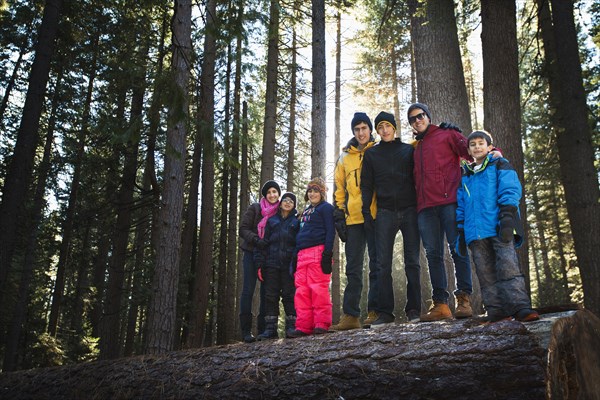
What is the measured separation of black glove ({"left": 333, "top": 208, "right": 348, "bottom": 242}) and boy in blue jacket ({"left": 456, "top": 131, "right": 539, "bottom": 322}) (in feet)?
5.28

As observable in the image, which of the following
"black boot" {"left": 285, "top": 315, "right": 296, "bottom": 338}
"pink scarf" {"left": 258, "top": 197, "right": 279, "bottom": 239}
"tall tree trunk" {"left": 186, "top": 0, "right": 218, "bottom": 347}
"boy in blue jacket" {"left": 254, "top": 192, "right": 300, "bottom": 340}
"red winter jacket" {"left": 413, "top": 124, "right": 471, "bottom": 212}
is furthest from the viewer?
"tall tree trunk" {"left": 186, "top": 0, "right": 218, "bottom": 347}

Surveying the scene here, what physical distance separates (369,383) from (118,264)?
32.3 feet

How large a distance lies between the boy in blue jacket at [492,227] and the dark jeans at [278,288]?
8.66 feet

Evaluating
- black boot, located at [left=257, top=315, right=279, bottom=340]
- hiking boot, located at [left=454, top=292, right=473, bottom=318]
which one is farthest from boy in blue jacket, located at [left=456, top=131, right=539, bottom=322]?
black boot, located at [left=257, top=315, right=279, bottom=340]

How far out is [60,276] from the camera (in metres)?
16.2

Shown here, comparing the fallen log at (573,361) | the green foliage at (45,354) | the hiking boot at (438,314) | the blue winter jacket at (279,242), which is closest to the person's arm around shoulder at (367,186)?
the blue winter jacket at (279,242)

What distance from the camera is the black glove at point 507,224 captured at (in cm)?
378

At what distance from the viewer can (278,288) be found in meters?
6.26

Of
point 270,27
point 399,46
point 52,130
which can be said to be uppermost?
point 399,46

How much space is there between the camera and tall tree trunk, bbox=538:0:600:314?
27.5ft

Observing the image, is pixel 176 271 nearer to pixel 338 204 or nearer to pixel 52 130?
pixel 338 204

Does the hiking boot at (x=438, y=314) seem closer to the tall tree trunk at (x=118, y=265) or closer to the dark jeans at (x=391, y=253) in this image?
the dark jeans at (x=391, y=253)

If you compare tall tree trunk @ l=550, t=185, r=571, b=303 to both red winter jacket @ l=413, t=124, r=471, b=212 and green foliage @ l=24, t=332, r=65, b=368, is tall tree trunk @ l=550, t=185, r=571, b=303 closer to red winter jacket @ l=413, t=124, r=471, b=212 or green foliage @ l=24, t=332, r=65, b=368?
red winter jacket @ l=413, t=124, r=471, b=212

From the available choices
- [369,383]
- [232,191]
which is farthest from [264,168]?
[369,383]
